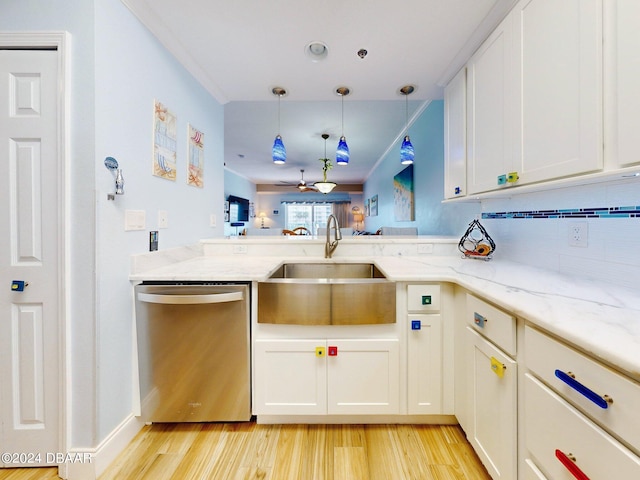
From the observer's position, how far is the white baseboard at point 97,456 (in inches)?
46.3

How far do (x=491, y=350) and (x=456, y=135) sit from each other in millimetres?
1398

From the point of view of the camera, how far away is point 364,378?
1.40 meters

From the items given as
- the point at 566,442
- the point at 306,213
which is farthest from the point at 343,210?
the point at 566,442

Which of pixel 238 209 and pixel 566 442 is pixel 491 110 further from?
pixel 238 209

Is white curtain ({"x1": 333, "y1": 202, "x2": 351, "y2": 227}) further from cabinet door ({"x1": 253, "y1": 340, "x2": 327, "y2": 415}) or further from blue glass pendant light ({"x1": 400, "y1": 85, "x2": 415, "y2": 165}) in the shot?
cabinet door ({"x1": 253, "y1": 340, "x2": 327, "y2": 415})

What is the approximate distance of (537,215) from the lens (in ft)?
4.89

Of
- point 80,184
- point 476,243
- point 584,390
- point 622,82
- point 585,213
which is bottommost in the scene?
point 584,390

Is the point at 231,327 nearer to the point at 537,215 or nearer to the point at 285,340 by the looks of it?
the point at 285,340

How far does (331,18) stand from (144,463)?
Result: 2.42 m

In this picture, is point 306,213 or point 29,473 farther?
point 306,213

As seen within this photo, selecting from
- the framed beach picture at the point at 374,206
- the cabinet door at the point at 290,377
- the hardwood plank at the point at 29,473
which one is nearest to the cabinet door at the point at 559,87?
the cabinet door at the point at 290,377

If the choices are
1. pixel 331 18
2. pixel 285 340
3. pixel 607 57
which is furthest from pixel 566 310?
pixel 331 18

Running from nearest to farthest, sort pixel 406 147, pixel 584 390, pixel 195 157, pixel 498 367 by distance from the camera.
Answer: pixel 584 390 → pixel 498 367 → pixel 195 157 → pixel 406 147

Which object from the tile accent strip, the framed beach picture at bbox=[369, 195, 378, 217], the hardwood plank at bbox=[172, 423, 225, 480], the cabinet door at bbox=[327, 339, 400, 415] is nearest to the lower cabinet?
the cabinet door at bbox=[327, 339, 400, 415]
